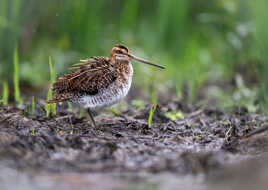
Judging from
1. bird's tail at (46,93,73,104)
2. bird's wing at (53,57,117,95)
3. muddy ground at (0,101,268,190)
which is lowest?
muddy ground at (0,101,268,190)

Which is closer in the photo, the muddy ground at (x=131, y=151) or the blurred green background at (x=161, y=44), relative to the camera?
the muddy ground at (x=131, y=151)

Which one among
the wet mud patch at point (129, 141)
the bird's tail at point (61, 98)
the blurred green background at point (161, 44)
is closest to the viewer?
the wet mud patch at point (129, 141)

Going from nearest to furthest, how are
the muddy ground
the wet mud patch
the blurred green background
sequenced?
the muddy ground < the wet mud patch < the blurred green background

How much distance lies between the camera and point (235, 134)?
5.11 metres

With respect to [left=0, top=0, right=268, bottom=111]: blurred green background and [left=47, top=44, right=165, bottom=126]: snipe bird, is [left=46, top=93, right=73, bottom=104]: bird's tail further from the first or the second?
[left=0, top=0, right=268, bottom=111]: blurred green background

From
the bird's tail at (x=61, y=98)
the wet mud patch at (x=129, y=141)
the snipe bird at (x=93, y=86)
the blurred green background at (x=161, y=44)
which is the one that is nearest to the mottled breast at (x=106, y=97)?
the snipe bird at (x=93, y=86)

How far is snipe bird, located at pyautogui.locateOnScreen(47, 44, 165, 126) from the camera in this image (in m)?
5.35

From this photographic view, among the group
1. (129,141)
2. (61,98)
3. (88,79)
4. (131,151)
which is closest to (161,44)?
(88,79)

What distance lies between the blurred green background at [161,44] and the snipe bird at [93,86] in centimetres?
97

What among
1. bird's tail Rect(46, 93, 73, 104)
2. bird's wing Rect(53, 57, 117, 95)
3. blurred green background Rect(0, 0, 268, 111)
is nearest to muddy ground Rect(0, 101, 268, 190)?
bird's tail Rect(46, 93, 73, 104)

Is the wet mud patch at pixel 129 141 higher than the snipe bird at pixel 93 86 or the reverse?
the reverse

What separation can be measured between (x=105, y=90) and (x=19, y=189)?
2094 millimetres

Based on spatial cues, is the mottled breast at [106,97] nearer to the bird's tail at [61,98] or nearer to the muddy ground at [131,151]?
the bird's tail at [61,98]

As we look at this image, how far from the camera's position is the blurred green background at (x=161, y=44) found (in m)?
6.93
